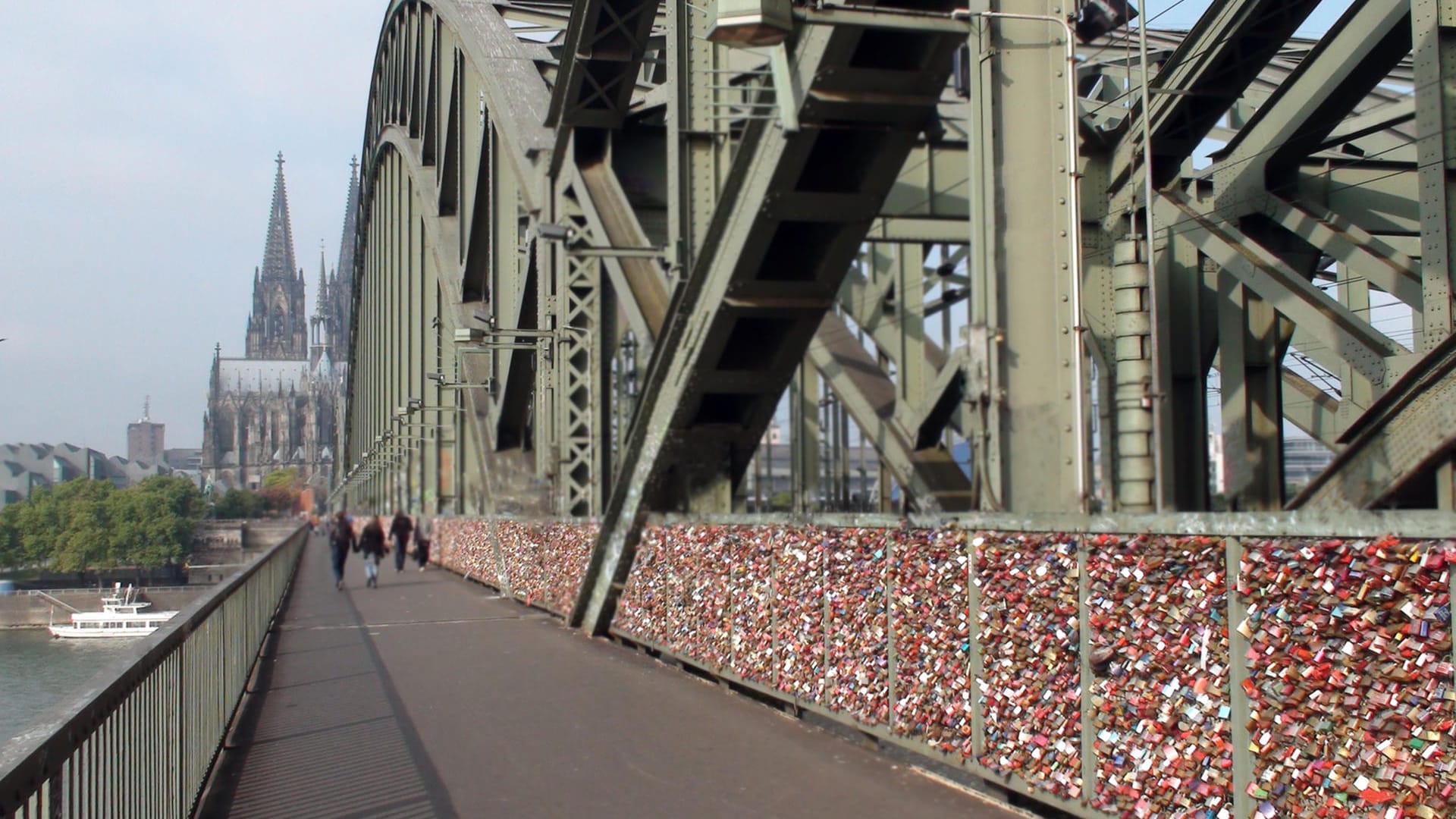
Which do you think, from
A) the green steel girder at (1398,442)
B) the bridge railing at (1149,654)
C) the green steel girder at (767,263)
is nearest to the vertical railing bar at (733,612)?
the bridge railing at (1149,654)

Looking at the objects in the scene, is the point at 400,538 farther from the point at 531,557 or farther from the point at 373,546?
the point at 531,557

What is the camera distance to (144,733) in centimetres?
534

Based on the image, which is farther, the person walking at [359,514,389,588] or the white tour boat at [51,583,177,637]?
the person walking at [359,514,389,588]

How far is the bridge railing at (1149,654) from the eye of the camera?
4.25 metres

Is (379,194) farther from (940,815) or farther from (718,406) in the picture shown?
(940,815)

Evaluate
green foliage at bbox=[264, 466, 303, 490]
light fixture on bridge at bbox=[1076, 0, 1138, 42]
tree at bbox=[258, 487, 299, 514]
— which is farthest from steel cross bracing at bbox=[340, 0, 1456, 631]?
green foliage at bbox=[264, 466, 303, 490]

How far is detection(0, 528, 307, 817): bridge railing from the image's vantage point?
352 cm

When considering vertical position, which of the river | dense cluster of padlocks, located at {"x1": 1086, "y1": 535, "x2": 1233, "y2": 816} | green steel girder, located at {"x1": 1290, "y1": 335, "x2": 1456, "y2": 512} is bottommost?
the river

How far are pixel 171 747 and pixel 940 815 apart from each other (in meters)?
3.48

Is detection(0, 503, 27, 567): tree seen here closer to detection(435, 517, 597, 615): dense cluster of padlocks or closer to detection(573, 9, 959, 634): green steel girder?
detection(435, 517, 597, 615): dense cluster of padlocks

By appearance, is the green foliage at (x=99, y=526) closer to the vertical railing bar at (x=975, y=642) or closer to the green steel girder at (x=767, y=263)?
the green steel girder at (x=767, y=263)

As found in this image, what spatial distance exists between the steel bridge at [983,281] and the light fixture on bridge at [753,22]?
22 millimetres

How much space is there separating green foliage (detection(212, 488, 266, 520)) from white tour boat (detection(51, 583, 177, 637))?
12217mm

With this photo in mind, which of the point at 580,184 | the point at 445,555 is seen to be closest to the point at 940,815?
the point at 580,184
